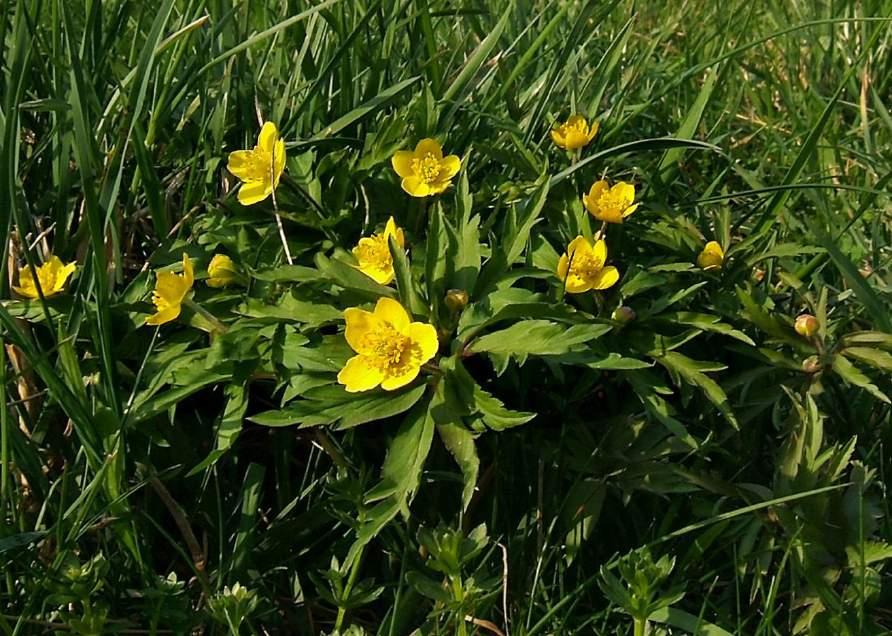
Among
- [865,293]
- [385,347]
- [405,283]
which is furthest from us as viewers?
[865,293]

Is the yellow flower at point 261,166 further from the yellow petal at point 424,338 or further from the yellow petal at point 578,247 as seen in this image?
the yellow petal at point 578,247

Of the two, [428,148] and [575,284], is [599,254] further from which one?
[428,148]

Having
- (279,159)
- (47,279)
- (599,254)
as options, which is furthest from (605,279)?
(47,279)

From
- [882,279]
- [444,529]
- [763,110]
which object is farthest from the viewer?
[763,110]

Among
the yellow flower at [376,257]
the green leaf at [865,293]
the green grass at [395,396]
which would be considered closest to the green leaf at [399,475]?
the green grass at [395,396]

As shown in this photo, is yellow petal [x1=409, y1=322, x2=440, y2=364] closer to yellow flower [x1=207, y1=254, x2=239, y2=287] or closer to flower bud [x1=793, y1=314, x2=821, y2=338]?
yellow flower [x1=207, y1=254, x2=239, y2=287]

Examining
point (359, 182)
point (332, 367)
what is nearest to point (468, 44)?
point (359, 182)

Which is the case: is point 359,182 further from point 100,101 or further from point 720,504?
point 720,504
